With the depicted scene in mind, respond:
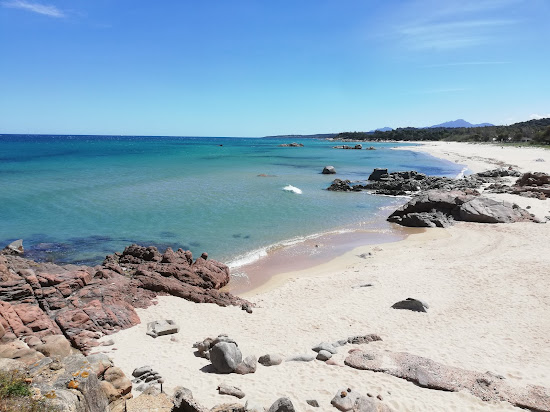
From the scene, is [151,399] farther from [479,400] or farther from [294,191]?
[294,191]

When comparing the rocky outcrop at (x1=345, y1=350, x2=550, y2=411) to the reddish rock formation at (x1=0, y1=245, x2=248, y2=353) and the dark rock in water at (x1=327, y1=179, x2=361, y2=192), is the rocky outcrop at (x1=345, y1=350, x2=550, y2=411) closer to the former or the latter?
the reddish rock formation at (x1=0, y1=245, x2=248, y2=353)

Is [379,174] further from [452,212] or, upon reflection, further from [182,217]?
[182,217]

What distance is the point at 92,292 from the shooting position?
1141 centimetres

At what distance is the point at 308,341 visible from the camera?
10266 mm

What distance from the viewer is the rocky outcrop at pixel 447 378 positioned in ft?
24.6

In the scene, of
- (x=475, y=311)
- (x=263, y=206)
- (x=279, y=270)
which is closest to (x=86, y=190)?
(x=263, y=206)

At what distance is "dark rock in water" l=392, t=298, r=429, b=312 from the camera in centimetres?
1201

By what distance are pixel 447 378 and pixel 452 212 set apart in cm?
1949

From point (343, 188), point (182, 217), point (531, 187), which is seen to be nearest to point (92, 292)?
point (182, 217)

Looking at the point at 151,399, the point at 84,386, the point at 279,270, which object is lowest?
the point at 279,270

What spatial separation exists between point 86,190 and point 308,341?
31939 millimetres

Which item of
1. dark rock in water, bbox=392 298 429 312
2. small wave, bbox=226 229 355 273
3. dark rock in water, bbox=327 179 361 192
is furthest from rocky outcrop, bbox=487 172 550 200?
dark rock in water, bbox=392 298 429 312

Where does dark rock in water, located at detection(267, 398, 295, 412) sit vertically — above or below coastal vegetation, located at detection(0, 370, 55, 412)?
below

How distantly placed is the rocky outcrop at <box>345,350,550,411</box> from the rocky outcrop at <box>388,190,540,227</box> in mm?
16643
